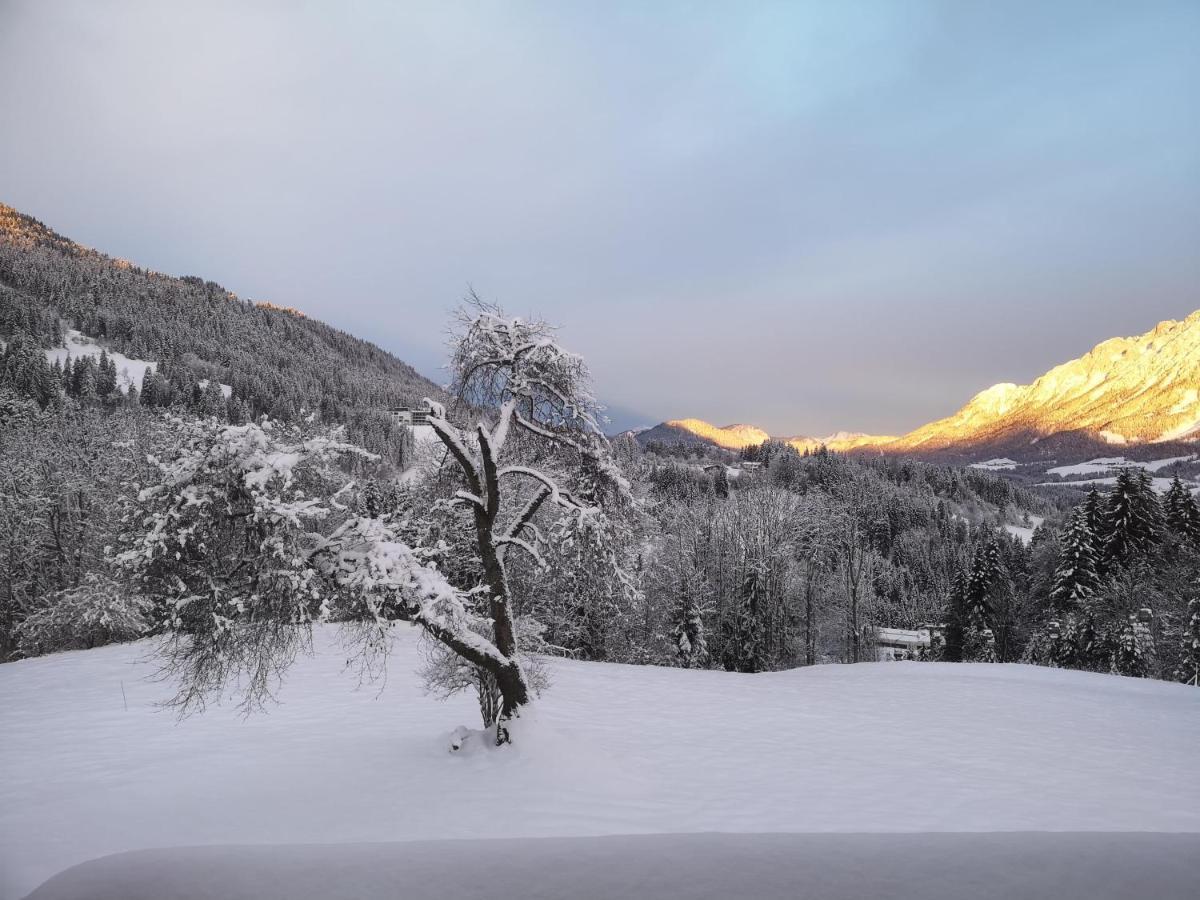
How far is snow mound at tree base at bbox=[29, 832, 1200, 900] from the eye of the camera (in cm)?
577

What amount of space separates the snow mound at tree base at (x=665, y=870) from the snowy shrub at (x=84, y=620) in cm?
1840

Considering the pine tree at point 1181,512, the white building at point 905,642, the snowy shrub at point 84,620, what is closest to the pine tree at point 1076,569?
the pine tree at point 1181,512

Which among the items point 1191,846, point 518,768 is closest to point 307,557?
point 518,768

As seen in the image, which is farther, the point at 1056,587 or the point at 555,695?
the point at 1056,587

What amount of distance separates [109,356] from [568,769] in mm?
136229

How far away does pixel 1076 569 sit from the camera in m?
32.1

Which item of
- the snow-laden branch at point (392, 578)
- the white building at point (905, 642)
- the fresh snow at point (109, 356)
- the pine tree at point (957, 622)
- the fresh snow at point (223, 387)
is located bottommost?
the white building at point (905, 642)

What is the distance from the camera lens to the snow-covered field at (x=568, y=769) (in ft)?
23.3

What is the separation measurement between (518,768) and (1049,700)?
49.1ft

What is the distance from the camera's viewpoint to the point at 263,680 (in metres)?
7.35

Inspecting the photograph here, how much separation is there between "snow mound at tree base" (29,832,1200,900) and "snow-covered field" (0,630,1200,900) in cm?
12

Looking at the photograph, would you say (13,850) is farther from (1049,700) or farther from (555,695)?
(1049,700)

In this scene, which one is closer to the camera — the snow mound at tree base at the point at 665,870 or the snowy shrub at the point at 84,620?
the snow mound at tree base at the point at 665,870

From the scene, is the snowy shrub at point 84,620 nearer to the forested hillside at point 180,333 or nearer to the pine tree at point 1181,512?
the pine tree at point 1181,512
